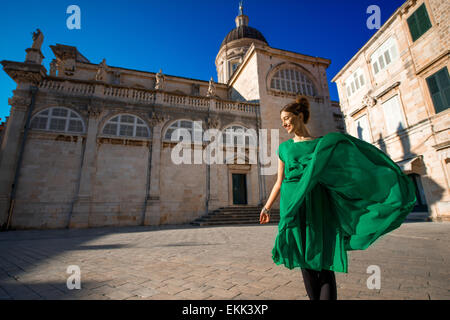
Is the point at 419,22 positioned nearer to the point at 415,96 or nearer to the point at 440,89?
the point at 415,96

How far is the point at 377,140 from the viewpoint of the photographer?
14.5 m

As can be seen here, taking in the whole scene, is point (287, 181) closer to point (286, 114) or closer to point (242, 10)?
point (286, 114)

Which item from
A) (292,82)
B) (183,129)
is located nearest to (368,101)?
(292,82)

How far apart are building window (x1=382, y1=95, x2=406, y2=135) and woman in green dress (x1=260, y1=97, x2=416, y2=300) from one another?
Answer: 47.3 feet

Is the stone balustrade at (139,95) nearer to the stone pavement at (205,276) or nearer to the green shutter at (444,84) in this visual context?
the green shutter at (444,84)

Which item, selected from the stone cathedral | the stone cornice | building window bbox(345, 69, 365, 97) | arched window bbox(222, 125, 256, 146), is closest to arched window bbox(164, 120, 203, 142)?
the stone cathedral

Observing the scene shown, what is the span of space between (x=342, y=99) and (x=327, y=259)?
20474 mm

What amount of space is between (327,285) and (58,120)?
1683cm

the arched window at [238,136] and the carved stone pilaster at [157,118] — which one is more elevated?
the carved stone pilaster at [157,118]

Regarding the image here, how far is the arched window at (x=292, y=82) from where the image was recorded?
800 inches

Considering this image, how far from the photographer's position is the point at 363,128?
52.3ft

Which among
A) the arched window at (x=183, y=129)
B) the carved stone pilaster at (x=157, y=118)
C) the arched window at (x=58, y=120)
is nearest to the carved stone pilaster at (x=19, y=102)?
the arched window at (x=58, y=120)

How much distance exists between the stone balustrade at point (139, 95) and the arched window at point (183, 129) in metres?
1.39
